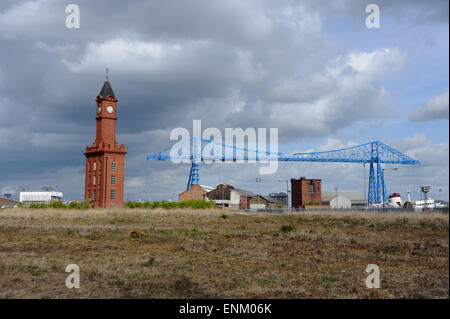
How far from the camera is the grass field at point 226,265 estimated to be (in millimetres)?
10057

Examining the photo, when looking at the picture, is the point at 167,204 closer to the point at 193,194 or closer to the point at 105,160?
the point at 105,160

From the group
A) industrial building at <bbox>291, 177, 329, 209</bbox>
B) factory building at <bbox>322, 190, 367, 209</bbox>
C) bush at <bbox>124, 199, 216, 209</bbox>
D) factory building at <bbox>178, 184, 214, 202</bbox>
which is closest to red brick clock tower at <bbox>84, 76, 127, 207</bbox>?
bush at <bbox>124, 199, 216, 209</bbox>

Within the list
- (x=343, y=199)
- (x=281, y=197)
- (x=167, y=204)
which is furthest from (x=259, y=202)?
(x=167, y=204)

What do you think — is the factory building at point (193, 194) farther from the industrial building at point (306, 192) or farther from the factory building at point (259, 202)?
the industrial building at point (306, 192)

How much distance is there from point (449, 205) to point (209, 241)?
14910 mm

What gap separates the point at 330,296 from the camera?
9555mm

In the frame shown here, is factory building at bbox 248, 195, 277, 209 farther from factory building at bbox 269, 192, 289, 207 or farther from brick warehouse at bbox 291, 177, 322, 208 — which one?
factory building at bbox 269, 192, 289, 207

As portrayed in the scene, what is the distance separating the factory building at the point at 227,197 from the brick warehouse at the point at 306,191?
14.1m

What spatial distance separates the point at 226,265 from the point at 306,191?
82774 mm

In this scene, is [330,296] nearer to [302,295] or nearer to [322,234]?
[302,295]

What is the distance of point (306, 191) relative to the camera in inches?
3696

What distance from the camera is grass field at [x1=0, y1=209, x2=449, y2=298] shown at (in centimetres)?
1006

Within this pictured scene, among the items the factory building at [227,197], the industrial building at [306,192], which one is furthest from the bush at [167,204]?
the industrial building at [306,192]
